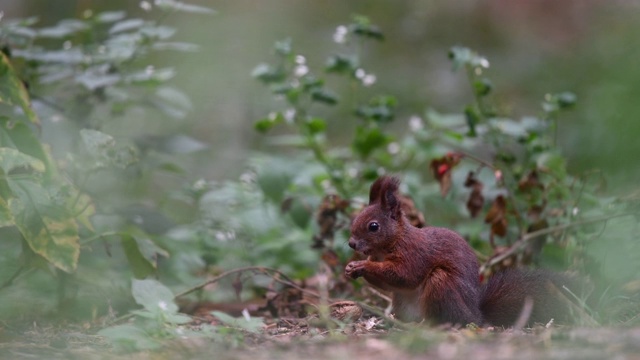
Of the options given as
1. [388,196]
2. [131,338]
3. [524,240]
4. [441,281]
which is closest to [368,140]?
[524,240]

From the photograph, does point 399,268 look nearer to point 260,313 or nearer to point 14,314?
point 260,313

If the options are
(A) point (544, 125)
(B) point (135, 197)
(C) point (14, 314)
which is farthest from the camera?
(B) point (135, 197)

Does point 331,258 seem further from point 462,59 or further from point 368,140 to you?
point 462,59

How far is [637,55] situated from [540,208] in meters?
0.93

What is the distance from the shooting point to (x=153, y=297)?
9.43ft

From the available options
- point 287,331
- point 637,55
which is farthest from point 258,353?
point 637,55

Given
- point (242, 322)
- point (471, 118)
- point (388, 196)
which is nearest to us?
point (242, 322)

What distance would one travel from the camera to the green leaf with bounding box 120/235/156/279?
3664 mm

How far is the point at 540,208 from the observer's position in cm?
421

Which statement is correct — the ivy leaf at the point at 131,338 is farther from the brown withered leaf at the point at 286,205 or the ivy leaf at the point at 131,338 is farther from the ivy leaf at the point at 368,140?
the ivy leaf at the point at 368,140

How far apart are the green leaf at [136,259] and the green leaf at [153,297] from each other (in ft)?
2.28

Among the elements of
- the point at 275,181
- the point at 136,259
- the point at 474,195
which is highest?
the point at 474,195

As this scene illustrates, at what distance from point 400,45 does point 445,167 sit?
4558 mm

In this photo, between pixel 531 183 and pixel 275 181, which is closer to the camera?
pixel 531 183
